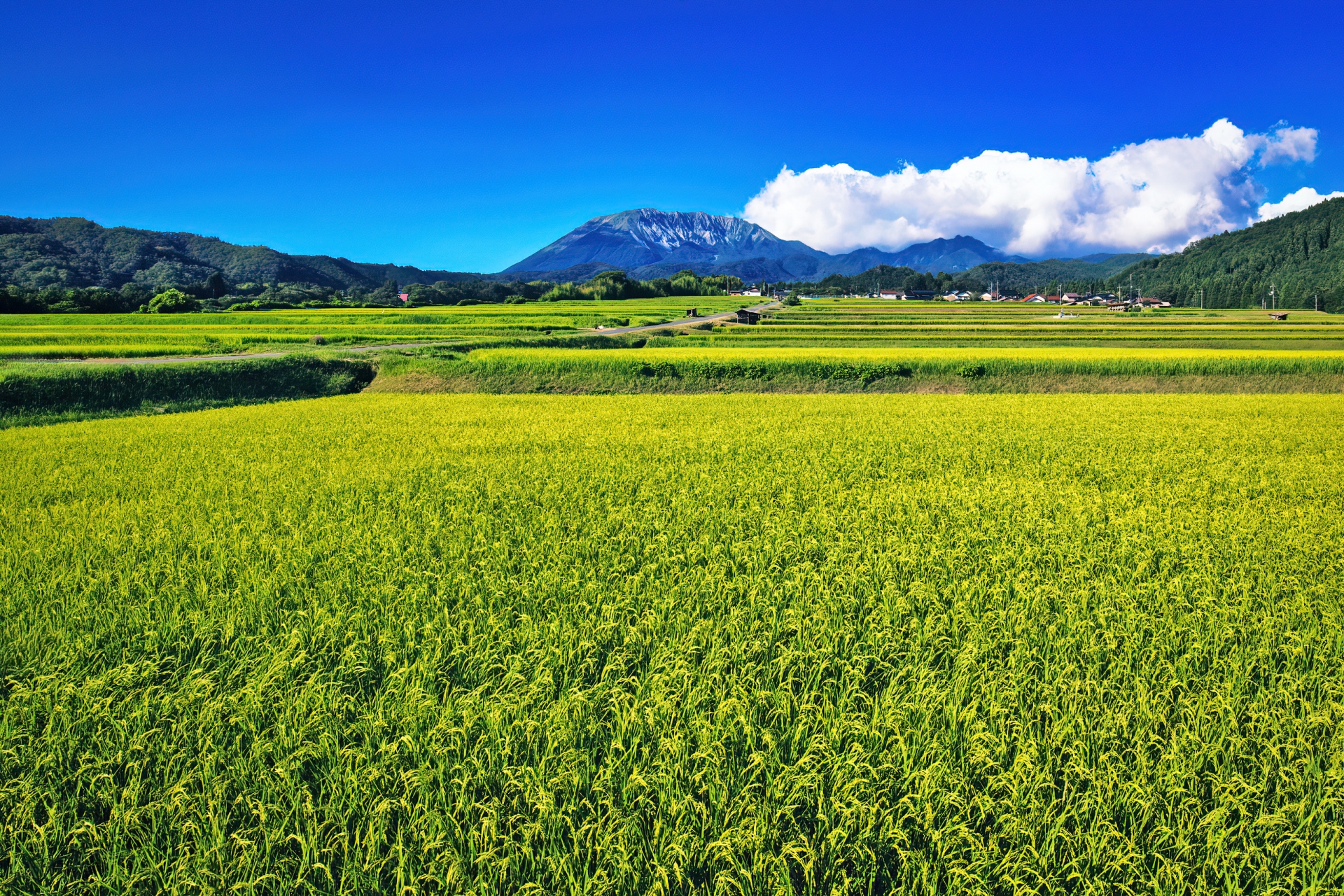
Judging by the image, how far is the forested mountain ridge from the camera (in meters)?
93.4

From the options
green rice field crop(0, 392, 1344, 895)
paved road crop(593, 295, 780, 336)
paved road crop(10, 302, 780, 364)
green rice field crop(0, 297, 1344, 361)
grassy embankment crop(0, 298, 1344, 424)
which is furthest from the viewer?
paved road crop(593, 295, 780, 336)

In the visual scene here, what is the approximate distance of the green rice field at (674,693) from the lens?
2568 millimetres

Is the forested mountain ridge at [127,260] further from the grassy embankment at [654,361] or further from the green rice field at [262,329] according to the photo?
the grassy embankment at [654,361]

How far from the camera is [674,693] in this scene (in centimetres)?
359

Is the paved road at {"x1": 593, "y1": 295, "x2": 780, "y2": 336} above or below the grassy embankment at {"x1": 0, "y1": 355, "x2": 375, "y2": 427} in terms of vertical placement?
above

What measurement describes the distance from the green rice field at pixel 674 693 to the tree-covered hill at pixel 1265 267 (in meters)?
136

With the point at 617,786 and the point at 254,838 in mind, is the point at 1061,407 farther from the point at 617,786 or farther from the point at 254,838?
the point at 254,838

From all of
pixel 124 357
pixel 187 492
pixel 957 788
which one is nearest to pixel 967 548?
pixel 957 788

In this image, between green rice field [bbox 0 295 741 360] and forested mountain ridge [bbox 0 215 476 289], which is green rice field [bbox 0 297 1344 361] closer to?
green rice field [bbox 0 295 741 360]

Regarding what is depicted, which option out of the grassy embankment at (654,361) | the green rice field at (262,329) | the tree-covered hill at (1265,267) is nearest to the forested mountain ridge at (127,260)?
the green rice field at (262,329)

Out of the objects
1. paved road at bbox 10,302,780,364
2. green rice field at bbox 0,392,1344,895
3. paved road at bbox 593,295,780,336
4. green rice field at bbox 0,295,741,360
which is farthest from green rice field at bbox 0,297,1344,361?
green rice field at bbox 0,392,1344,895

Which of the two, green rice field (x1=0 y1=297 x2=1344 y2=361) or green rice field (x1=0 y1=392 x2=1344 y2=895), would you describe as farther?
green rice field (x1=0 y1=297 x2=1344 y2=361)

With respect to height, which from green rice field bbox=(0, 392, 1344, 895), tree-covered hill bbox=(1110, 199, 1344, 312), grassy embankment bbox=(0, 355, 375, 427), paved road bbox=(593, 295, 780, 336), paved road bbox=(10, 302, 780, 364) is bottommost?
green rice field bbox=(0, 392, 1344, 895)

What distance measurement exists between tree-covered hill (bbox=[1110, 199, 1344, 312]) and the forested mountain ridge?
18870 cm
